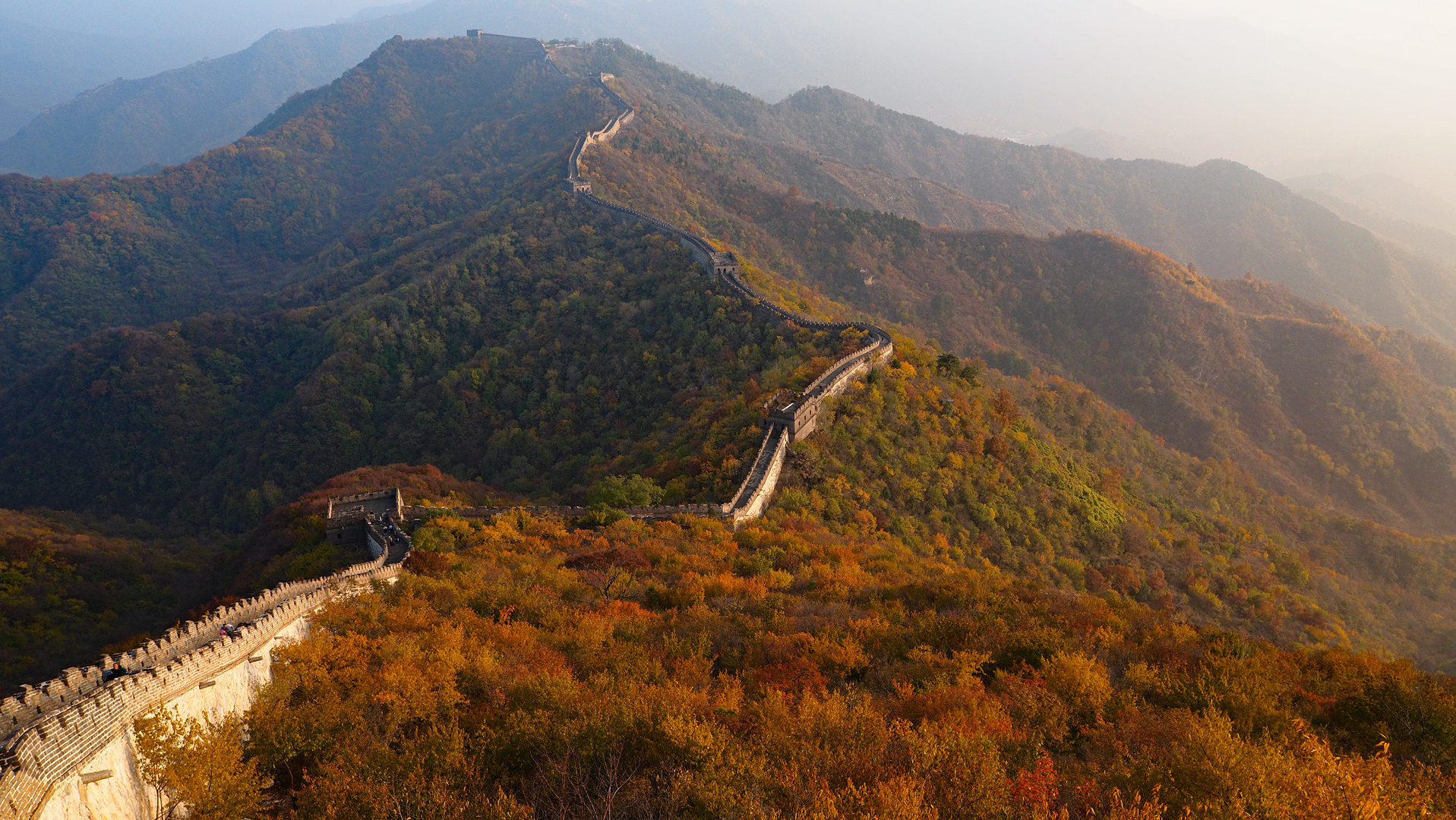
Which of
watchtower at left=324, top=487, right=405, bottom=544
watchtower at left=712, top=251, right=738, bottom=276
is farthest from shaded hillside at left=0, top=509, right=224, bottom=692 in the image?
watchtower at left=712, top=251, right=738, bottom=276

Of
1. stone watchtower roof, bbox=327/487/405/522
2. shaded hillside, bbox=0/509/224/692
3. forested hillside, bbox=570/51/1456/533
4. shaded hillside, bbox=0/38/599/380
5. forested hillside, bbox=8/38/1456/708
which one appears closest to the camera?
Answer: shaded hillside, bbox=0/509/224/692

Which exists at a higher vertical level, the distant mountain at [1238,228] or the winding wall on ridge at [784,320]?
the distant mountain at [1238,228]

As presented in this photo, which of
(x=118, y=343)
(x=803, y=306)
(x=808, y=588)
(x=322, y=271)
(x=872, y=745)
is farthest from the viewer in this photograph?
(x=322, y=271)

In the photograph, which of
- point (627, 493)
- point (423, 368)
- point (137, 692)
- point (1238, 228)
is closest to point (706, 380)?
point (627, 493)

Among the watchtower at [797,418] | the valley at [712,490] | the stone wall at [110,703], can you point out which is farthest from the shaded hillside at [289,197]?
the stone wall at [110,703]

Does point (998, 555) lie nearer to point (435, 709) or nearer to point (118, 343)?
point (435, 709)

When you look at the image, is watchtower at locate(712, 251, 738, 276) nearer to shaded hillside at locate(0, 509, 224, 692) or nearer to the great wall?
the great wall

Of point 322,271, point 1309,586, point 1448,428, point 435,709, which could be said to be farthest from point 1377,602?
point 322,271

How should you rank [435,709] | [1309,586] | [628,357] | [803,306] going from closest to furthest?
[435,709] < [1309,586] < [628,357] < [803,306]

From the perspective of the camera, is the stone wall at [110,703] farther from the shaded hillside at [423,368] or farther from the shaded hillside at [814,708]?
the shaded hillside at [423,368]

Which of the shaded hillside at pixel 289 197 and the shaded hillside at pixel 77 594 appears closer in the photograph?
the shaded hillside at pixel 77 594

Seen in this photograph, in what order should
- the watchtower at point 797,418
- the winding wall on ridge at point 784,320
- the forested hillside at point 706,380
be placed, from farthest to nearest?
1. the forested hillside at point 706,380
2. the watchtower at point 797,418
3. the winding wall on ridge at point 784,320
